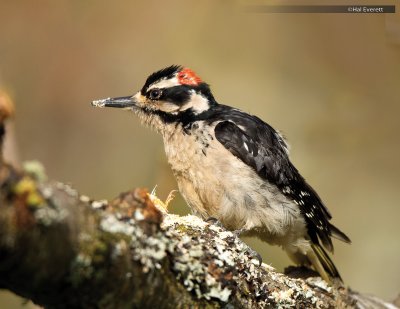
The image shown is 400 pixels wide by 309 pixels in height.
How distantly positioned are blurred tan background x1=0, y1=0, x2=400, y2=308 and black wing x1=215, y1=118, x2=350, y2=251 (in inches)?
77.7

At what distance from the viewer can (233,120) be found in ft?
12.4

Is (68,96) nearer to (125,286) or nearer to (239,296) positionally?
(239,296)

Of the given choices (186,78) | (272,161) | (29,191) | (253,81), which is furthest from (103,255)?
(253,81)

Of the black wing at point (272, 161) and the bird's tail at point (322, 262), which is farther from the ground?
the black wing at point (272, 161)

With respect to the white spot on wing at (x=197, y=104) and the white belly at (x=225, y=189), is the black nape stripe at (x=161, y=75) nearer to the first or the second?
the white spot on wing at (x=197, y=104)

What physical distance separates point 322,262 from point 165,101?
1508mm

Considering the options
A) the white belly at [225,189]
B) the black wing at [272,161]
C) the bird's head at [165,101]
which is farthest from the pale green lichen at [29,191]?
the bird's head at [165,101]

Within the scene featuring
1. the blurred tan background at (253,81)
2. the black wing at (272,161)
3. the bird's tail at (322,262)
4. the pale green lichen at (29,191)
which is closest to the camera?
the pale green lichen at (29,191)

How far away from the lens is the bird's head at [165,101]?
3832mm

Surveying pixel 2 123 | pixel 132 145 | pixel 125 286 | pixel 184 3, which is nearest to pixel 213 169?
pixel 125 286

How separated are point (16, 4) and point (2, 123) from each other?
5.04 m

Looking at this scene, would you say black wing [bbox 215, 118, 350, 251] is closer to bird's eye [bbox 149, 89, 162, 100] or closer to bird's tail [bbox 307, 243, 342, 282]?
bird's tail [bbox 307, 243, 342, 282]

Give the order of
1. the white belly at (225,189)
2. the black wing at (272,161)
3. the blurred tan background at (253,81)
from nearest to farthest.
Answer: the white belly at (225,189) < the black wing at (272,161) < the blurred tan background at (253,81)

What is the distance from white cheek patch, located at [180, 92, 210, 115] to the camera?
384cm
